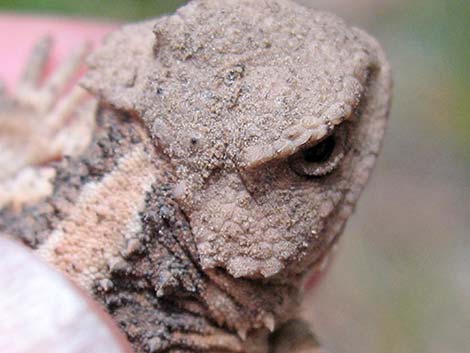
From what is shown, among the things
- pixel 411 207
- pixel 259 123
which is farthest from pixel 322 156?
pixel 411 207

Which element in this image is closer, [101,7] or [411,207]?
[411,207]

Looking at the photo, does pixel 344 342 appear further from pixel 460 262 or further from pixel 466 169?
pixel 466 169

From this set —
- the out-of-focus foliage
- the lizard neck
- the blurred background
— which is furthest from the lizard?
the out-of-focus foliage

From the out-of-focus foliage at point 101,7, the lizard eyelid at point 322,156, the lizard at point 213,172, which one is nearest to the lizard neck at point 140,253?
the lizard at point 213,172

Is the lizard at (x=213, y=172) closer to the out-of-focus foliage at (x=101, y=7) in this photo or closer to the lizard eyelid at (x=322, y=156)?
the lizard eyelid at (x=322, y=156)

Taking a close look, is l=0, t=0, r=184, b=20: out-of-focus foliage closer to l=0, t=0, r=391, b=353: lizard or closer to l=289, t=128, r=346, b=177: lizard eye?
l=0, t=0, r=391, b=353: lizard

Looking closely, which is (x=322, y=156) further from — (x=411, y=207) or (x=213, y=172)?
(x=411, y=207)

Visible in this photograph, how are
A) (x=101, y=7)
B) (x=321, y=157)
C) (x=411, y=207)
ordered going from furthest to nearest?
1. (x=101, y=7)
2. (x=411, y=207)
3. (x=321, y=157)

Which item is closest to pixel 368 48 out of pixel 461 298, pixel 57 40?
pixel 57 40
